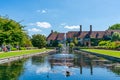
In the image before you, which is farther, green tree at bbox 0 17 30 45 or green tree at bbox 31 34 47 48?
green tree at bbox 31 34 47 48

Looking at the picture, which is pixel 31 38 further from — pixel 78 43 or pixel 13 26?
pixel 13 26

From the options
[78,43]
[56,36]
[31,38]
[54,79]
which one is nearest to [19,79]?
[54,79]

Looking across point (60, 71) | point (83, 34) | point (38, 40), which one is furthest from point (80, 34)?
point (60, 71)

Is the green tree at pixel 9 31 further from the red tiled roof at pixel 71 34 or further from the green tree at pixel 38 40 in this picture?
the red tiled roof at pixel 71 34

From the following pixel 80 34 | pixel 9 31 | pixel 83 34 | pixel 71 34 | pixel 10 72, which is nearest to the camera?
pixel 10 72

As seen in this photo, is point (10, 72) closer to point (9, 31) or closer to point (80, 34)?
point (9, 31)

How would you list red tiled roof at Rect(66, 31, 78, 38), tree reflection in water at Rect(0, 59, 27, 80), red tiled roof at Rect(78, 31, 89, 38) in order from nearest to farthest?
tree reflection in water at Rect(0, 59, 27, 80) → red tiled roof at Rect(78, 31, 89, 38) → red tiled roof at Rect(66, 31, 78, 38)

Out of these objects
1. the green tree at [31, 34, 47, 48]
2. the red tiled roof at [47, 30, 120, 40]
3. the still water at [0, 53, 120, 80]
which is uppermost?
the red tiled roof at [47, 30, 120, 40]

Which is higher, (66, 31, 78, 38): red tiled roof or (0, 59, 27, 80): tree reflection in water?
(66, 31, 78, 38): red tiled roof

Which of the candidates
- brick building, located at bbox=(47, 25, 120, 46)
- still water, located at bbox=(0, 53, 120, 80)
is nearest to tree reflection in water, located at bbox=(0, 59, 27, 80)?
still water, located at bbox=(0, 53, 120, 80)

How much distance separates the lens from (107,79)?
722 inches

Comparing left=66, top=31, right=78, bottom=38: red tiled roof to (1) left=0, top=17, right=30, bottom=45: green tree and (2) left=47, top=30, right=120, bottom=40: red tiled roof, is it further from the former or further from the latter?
(1) left=0, top=17, right=30, bottom=45: green tree

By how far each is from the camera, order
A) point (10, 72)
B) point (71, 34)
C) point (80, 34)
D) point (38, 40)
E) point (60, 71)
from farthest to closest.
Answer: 1. point (71, 34)
2. point (80, 34)
3. point (38, 40)
4. point (60, 71)
5. point (10, 72)

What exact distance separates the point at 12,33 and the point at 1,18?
163 inches
